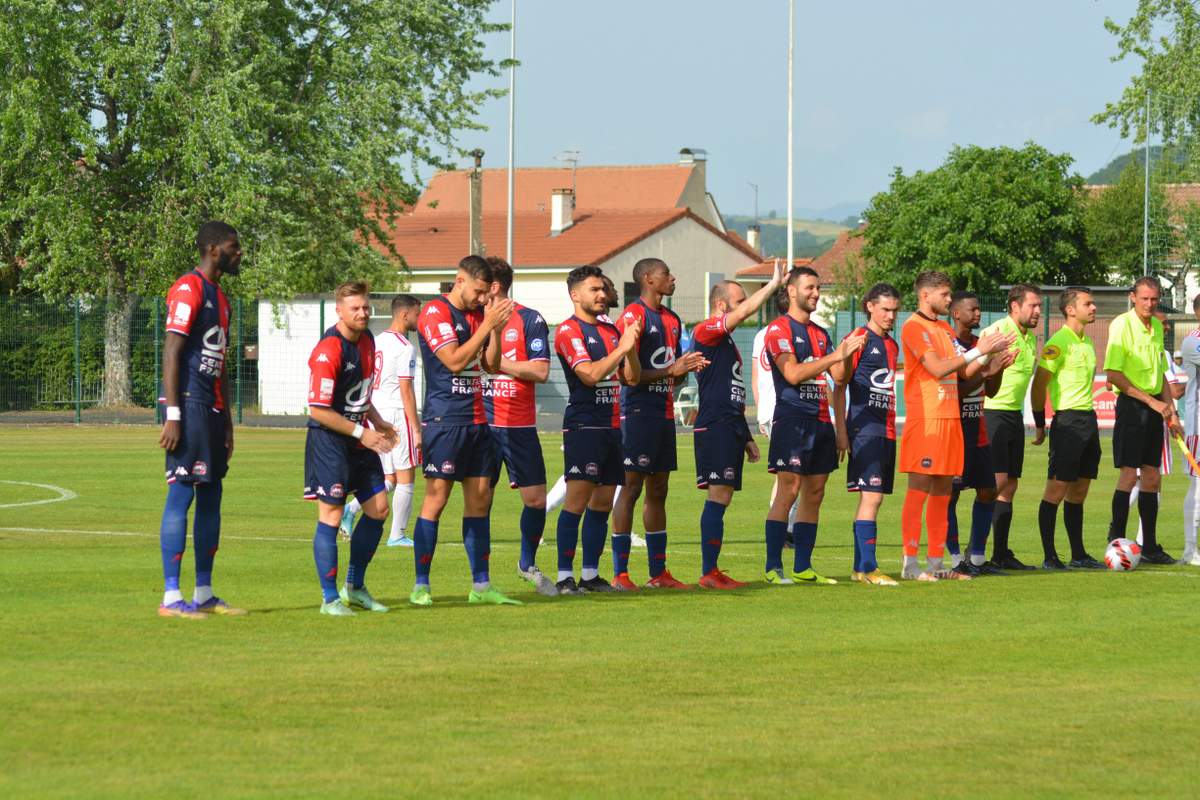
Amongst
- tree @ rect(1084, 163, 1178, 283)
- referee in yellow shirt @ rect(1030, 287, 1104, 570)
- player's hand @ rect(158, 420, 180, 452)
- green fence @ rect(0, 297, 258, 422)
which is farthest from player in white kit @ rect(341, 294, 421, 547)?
tree @ rect(1084, 163, 1178, 283)

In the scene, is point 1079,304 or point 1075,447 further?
point 1079,304

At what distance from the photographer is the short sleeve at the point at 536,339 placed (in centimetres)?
1083

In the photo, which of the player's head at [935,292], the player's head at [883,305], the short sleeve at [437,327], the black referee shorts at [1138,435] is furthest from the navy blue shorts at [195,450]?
the black referee shorts at [1138,435]

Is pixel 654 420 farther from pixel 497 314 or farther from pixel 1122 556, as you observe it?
pixel 1122 556

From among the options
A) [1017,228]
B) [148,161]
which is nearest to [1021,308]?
[148,161]

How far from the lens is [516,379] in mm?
10922

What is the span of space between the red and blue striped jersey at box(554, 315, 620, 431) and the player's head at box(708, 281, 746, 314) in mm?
1652

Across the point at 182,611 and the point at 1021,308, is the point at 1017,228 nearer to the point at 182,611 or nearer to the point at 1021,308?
the point at 1021,308

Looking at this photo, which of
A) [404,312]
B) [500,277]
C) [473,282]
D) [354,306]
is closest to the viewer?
[354,306]

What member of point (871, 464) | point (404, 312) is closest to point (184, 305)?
point (404, 312)

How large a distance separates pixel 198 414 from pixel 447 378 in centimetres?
157

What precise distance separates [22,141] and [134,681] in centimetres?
3675

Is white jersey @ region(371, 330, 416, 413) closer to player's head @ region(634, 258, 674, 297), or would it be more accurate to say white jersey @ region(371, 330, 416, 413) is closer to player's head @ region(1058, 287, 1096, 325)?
player's head @ region(634, 258, 674, 297)

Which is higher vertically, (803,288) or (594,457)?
(803,288)
